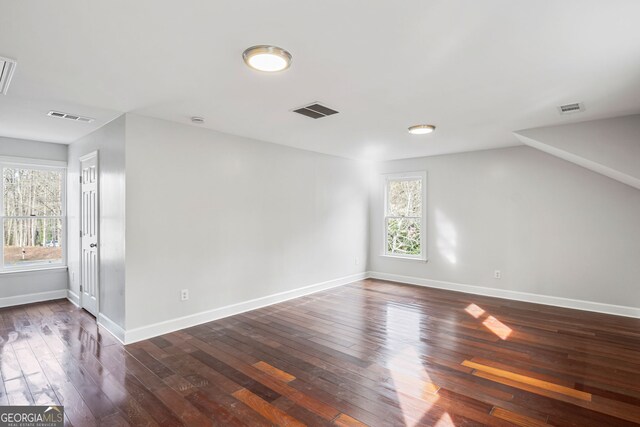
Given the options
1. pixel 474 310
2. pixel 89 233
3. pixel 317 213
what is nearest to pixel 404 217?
pixel 317 213

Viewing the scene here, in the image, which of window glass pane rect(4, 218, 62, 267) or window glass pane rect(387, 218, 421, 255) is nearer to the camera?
window glass pane rect(4, 218, 62, 267)

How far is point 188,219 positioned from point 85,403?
2.08 meters

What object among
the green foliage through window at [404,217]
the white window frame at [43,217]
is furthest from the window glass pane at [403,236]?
the white window frame at [43,217]

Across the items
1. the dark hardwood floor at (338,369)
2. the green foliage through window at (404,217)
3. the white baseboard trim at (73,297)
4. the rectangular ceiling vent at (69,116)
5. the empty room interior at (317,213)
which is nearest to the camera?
the empty room interior at (317,213)

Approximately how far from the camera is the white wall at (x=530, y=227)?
440 cm

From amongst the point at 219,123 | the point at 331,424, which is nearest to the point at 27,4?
the point at 219,123

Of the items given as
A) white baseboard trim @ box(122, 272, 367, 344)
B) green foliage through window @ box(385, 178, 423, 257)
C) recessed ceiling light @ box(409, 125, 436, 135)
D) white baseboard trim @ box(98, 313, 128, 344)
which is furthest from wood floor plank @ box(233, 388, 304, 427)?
green foliage through window @ box(385, 178, 423, 257)

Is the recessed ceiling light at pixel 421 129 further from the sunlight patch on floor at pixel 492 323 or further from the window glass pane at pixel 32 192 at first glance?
the window glass pane at pixel 32 192

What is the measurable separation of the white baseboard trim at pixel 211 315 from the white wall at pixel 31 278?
2684mm

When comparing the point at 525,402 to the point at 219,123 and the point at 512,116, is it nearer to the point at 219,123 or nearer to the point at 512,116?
the point at 512,116

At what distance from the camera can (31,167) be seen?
495cm

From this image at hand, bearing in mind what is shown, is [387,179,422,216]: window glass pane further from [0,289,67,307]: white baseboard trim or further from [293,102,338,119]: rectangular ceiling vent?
[0,289,67,307]: white baseboard trim

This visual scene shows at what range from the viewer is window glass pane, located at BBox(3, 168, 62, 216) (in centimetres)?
480

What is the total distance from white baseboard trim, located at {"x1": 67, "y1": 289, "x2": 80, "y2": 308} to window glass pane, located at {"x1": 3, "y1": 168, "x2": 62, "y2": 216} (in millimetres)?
1256
